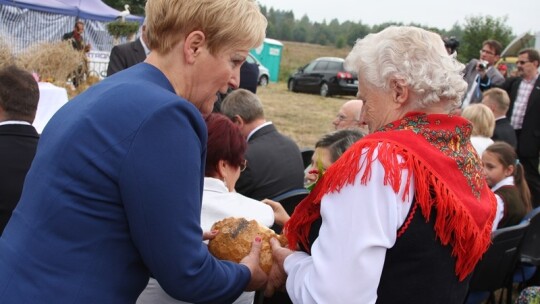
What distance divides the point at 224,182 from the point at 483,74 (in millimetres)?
6582

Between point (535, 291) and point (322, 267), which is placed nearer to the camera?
point (322, 267)

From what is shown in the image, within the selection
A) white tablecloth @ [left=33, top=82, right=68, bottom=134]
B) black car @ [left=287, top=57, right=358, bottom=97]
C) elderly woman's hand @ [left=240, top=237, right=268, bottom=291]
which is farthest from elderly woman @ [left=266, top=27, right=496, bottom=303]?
black car @ [left=287, top=57, right=358, bottom=97]

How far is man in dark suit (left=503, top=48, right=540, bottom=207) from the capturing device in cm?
720

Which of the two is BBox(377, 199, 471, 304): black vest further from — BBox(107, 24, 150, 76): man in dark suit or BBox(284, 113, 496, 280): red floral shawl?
BBox(107, 24, 150, 76): man in dark suit

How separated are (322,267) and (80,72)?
8.11 metres

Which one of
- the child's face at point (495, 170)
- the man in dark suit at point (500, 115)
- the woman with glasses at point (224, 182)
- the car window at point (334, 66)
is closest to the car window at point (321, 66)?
the car window at point (334, 66)

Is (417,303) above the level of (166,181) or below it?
below

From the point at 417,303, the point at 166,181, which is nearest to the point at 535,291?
the point at 417,303

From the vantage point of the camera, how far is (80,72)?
8.91 meters

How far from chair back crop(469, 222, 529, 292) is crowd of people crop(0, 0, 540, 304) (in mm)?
1658

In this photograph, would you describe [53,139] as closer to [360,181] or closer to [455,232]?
[360,181]

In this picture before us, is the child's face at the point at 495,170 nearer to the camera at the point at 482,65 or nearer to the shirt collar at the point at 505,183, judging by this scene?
the shirt collar at the point at 505,183

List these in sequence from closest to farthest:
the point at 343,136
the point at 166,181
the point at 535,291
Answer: the point at 166,181, the point at 535,291, the point at 343,136

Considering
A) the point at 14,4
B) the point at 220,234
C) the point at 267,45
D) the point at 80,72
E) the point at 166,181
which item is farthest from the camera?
the point at 267,45
